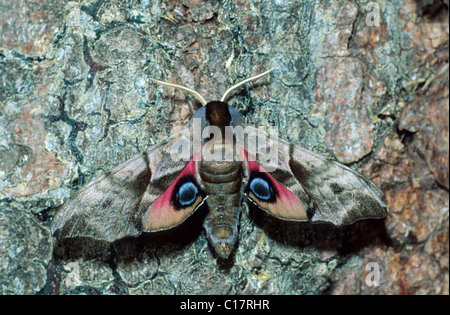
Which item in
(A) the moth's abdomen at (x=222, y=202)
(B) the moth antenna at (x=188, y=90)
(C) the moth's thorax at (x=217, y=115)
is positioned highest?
(B) the moth antenna at (x=188, y=90)

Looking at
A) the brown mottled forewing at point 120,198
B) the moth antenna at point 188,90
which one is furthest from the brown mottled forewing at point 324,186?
the brown mottled forewing at point 120,198

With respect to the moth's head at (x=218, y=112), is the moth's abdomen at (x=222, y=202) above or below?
below

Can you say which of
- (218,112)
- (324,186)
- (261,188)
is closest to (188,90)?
(218,112)

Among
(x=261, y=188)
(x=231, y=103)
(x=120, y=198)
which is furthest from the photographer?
(x=231, y=103)

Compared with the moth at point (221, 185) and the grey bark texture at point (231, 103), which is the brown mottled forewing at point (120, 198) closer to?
the moth at point (221, 185)

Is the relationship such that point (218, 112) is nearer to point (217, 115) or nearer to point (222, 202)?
point (217, 115)

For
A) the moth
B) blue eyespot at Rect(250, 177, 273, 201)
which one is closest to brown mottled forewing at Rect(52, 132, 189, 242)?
the moth
